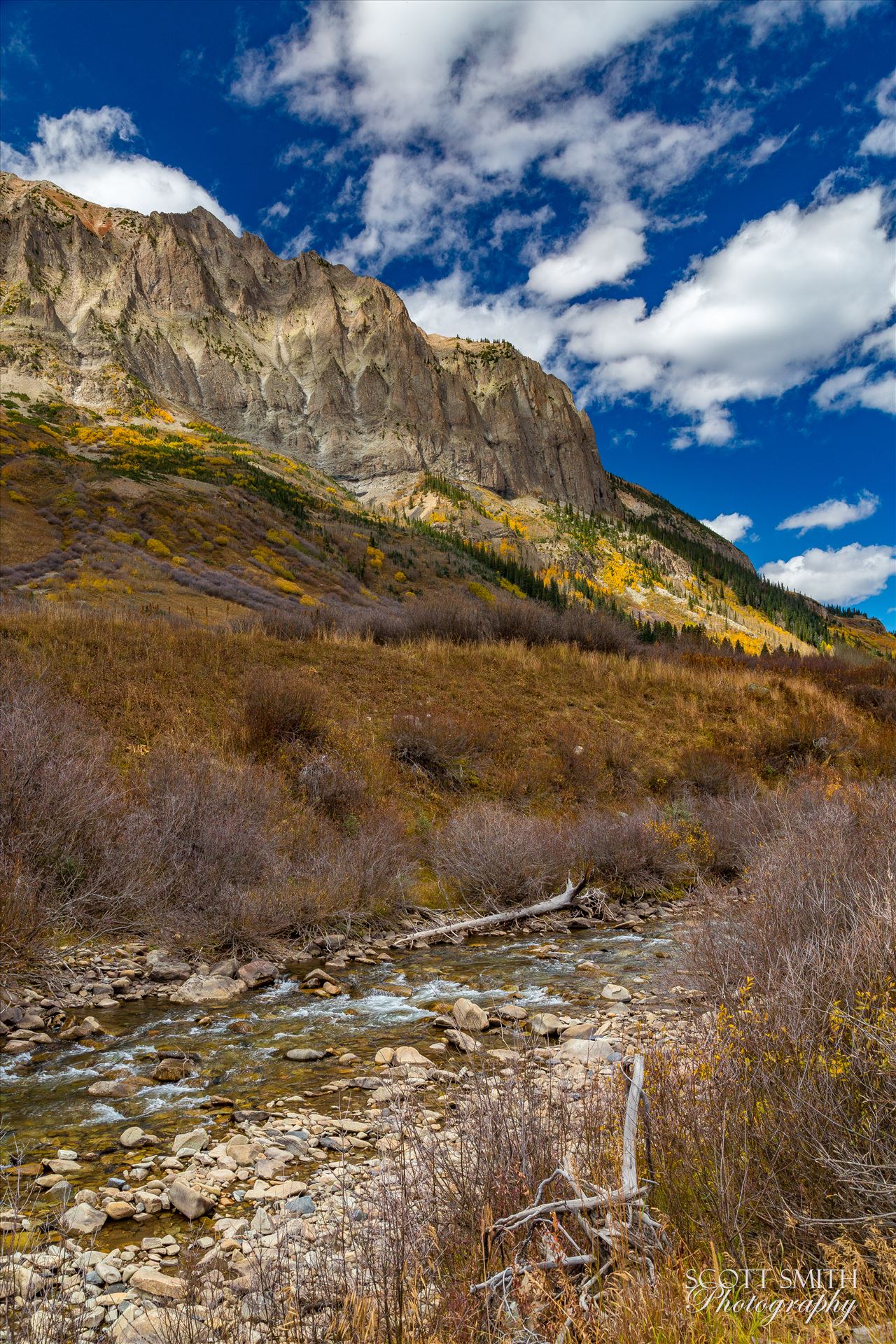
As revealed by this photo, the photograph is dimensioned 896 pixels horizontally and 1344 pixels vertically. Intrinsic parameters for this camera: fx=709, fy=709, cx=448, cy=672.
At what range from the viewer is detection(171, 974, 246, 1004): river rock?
20.6 ft

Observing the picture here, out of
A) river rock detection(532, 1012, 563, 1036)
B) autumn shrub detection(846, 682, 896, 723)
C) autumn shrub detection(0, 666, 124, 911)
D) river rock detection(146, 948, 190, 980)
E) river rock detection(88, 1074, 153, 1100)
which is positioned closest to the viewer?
river rock detection(88, 1074, 153, 1100)

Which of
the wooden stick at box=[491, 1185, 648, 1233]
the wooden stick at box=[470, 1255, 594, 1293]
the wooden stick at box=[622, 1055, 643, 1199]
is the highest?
the wooden stick at box=[622, 1055, 643, 1199]

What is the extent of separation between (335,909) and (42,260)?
11049 centimetres

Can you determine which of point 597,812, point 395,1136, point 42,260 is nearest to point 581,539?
point 42,260

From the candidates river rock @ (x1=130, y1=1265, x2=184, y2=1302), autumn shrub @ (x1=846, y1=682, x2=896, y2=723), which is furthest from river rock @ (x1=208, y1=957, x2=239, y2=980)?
autumn shrub @ (x1=846, y1=682, x2=896, y2=723)

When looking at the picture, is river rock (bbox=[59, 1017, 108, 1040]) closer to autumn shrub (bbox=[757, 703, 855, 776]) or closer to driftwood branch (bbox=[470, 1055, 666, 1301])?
driftwood branch (bbox=[470, 1055, 666, 1301])

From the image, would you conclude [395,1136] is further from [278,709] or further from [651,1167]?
[278,709]

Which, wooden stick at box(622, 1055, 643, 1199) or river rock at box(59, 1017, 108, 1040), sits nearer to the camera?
wooden stick at box(622, 1055, 643, 1199)

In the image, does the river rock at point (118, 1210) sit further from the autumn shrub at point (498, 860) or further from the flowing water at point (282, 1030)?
the autumn shrub at point (498, 860)

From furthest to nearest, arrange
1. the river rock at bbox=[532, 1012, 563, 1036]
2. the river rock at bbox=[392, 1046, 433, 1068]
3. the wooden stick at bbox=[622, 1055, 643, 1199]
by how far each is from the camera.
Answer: the river rock at bbox=[532, 1012, 563, 1036]
the river rock at bbox=[392, 1046, 433, 1068]
the wooden stick at bbox=[622, 1055, 643, 1199]

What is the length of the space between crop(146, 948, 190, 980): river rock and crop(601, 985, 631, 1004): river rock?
3.95 m

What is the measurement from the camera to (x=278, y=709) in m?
12.4

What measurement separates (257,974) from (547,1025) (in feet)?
10.1

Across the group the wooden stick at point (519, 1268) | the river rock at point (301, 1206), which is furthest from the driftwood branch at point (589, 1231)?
the river rock at point (301, 1206)
